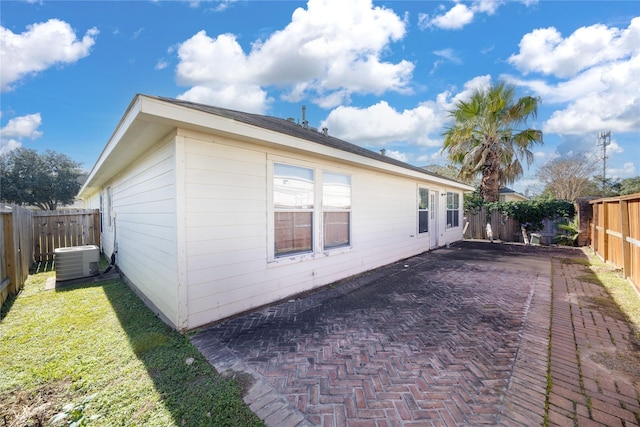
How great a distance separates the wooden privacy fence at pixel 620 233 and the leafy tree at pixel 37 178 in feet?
114

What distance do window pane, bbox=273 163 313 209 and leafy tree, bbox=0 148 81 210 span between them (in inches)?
1157

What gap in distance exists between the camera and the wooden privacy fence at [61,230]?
891 cm

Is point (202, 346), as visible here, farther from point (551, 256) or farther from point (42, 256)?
point (551, 256)

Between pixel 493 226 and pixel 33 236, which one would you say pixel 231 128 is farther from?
pixel 493 226

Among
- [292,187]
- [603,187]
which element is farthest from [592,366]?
[603,187]

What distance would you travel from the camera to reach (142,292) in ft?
16.5

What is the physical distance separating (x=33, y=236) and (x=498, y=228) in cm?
1938

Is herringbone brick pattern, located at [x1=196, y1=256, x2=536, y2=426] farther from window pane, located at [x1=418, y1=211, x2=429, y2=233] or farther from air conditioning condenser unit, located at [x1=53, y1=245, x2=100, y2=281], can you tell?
air conditioning condenser unit, located at [x1=53, y1=245, x2=100, y2=281]

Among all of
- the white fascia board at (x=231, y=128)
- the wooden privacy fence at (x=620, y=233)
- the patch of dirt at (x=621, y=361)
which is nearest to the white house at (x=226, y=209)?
the white fascia board at (x=231, y=128)

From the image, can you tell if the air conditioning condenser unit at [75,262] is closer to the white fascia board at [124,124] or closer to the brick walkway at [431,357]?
the white fascia board at [124,124]

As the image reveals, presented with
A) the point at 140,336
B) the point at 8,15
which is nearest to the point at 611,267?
the point at 140,336

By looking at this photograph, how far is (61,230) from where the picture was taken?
30.9 ft

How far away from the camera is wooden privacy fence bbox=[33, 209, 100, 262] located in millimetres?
8914

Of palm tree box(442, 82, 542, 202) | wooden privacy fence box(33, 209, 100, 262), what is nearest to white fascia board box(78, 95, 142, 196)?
wooden privacy fence box(33, 209, 100, 262)
